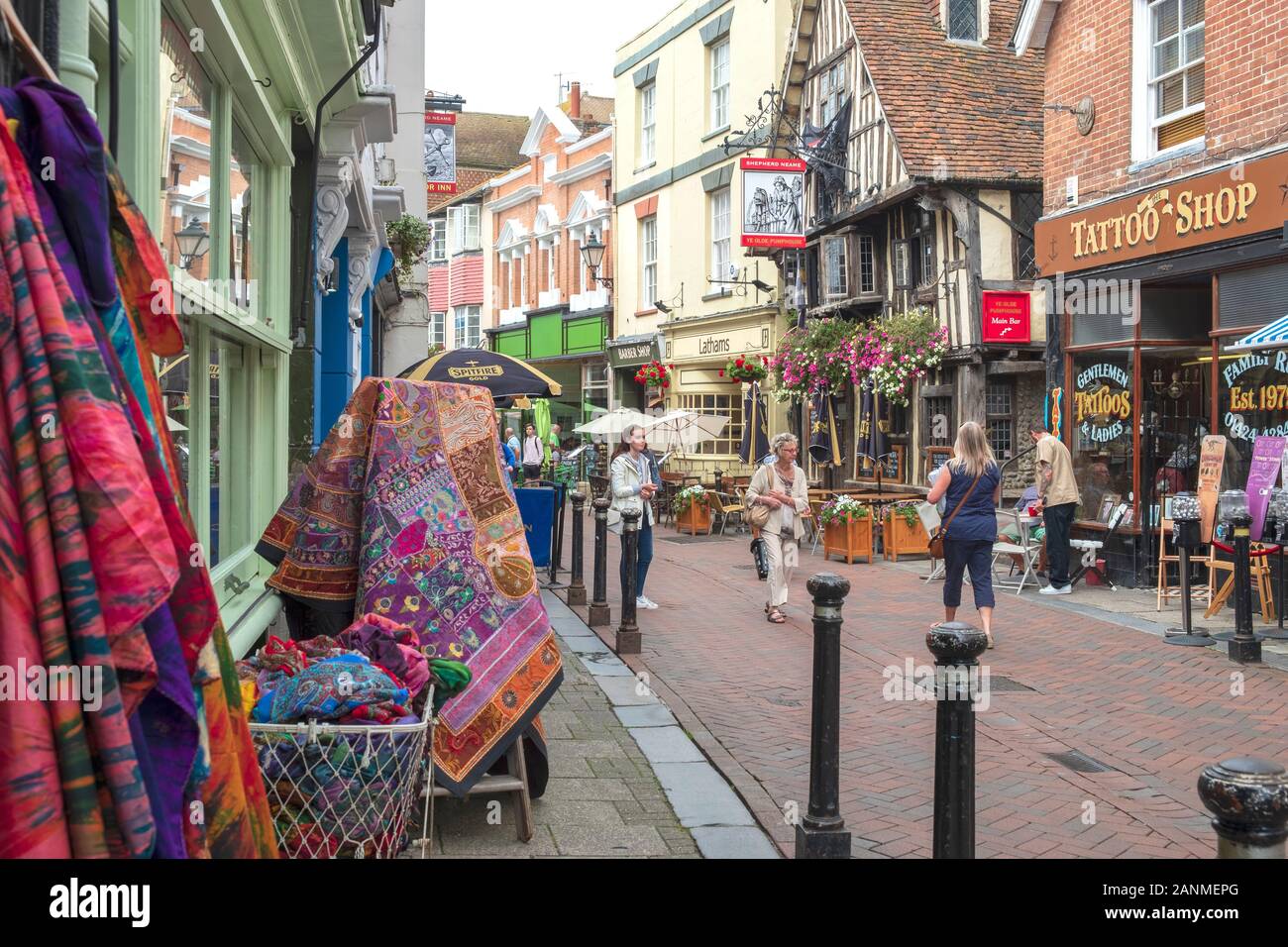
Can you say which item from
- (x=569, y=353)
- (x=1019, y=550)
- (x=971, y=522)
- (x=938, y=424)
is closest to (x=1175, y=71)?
(x=1019, y=550)

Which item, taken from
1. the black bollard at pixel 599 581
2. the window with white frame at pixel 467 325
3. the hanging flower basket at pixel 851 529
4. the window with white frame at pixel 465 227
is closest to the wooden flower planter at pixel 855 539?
the hanging flower basket at pixel 851 529

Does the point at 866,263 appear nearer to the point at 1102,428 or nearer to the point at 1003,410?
the point at 1003,410

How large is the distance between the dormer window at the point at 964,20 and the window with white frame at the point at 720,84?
6460mm

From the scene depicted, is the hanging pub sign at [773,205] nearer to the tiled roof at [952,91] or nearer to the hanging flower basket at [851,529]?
the tiled roof at [952,91]

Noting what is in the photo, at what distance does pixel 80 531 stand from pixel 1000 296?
16762 millimetres

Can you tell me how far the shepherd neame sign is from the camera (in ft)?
35.1

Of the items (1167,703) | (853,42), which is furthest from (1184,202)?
(853,42)

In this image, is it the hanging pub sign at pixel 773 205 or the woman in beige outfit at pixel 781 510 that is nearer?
the woman in beige outfit at pixel 781 510

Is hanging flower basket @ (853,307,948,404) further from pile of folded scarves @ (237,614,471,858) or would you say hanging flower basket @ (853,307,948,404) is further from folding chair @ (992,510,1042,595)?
pile of folded scarves @ (237,614,471,858)

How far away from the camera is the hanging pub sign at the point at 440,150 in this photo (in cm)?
2358

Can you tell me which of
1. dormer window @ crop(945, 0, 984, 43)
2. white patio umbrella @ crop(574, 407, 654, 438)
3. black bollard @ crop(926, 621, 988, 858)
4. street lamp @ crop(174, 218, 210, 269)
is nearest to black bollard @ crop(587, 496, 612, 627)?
street lamp @ crop(174, 218, 210, 269)

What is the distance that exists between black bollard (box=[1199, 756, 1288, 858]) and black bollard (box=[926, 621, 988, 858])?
1134mm
